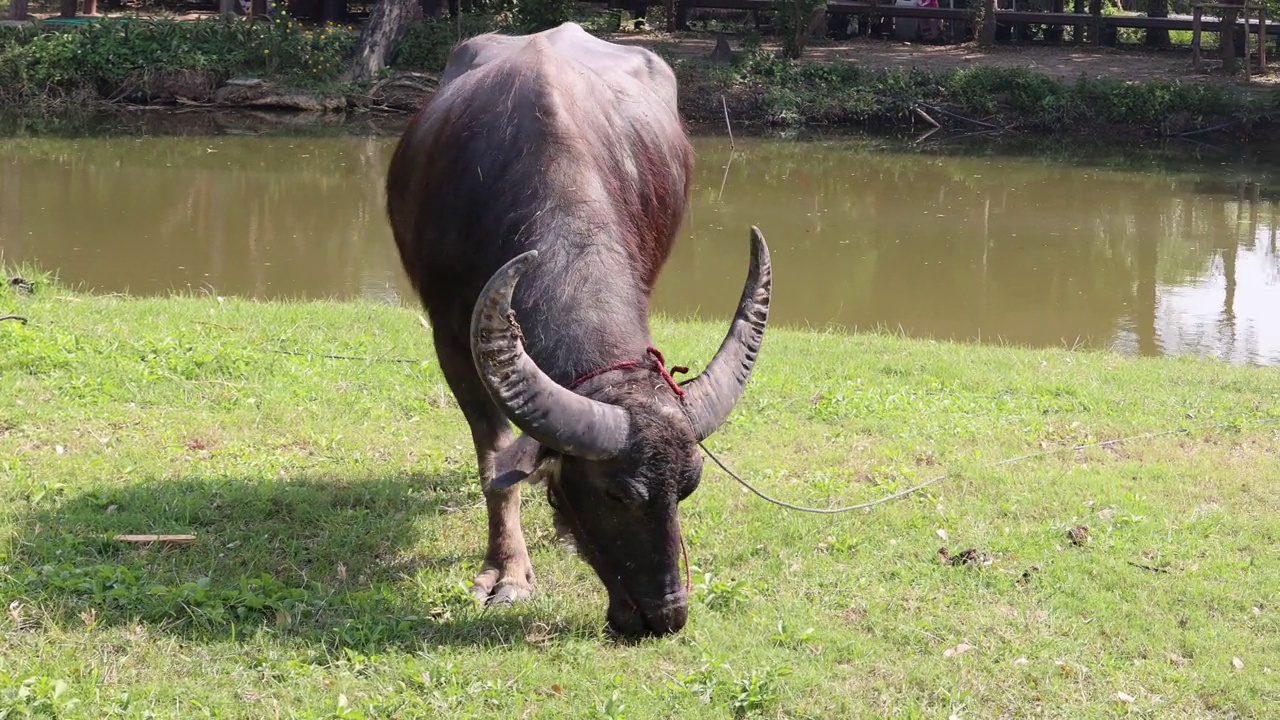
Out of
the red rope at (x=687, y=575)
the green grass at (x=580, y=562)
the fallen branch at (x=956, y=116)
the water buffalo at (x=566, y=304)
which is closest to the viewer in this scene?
the water buffalo at (x=566, y=304)

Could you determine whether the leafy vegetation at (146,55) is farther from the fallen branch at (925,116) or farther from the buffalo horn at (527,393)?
the buffalo horn at (527,393)

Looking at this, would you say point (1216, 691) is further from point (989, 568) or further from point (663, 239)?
point (663, 239)

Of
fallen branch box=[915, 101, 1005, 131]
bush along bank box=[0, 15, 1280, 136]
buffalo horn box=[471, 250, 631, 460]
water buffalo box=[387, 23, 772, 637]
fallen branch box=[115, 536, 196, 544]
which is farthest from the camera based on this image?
fallen branch box=[915, 101, 1005, 131]

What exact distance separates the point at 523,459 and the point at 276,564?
4.85ft

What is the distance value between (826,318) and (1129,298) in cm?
402

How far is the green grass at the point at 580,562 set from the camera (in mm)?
4168

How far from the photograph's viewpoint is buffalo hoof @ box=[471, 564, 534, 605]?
4.97 metres

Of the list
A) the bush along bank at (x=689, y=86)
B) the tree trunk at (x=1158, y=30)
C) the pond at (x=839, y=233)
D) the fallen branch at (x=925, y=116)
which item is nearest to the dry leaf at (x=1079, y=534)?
the pond at (x=839, y=233)

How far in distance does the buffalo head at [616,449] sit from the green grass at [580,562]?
323mm

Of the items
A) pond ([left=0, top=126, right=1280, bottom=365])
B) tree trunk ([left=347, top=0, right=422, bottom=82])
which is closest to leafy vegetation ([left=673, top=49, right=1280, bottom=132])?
pond ([left=0, top=126, right=1280, bottom=365])

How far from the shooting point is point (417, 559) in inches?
211

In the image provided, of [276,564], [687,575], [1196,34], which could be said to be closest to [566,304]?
[687,575]

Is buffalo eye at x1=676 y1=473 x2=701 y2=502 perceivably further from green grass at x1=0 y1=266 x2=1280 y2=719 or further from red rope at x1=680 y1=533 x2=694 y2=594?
green grass at x1=0 y1=266 x2=1280 y2=719

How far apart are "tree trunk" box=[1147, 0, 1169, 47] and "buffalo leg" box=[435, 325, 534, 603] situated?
31613 mm
